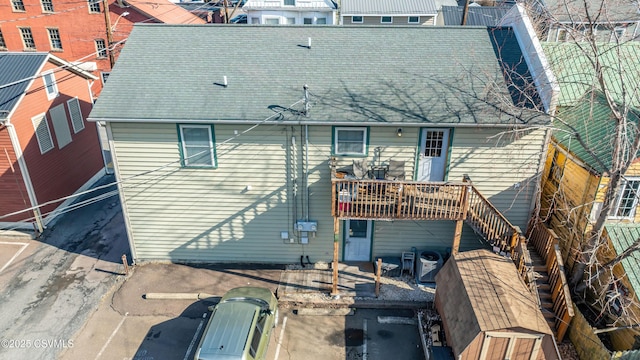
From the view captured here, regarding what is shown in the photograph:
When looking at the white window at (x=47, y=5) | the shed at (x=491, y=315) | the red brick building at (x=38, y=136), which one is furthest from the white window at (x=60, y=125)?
the white window at (x=47, y=5)

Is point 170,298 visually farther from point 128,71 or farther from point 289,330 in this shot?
point 128,71

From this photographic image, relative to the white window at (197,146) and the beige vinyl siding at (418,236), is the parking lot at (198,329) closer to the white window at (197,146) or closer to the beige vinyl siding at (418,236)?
the beige vinyl siding at (418,236)

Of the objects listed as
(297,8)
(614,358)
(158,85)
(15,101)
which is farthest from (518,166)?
(297,8)

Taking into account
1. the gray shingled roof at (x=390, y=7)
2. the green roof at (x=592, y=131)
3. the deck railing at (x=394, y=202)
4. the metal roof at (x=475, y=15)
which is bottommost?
the deck railing at (x=394, y=202)

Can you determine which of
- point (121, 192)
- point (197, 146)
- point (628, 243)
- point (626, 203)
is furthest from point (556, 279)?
point (121, 192)

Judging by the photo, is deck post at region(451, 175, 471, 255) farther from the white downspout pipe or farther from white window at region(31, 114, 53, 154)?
white window at region(31, 114, 53, 154)

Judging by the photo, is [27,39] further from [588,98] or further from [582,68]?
[588,98]
